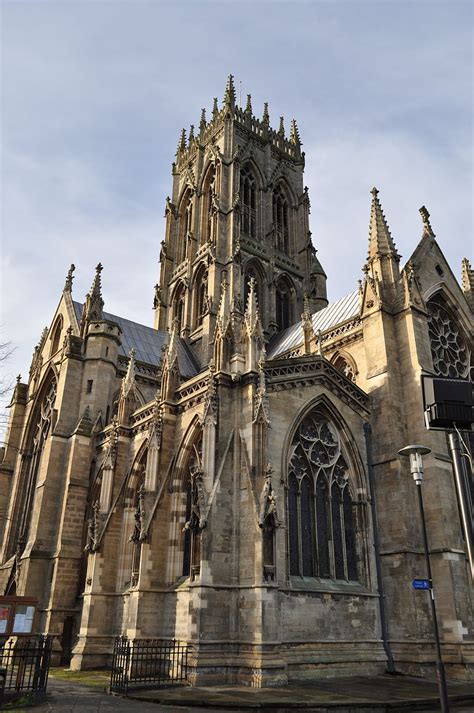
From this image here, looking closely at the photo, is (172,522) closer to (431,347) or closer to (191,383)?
(191,383)

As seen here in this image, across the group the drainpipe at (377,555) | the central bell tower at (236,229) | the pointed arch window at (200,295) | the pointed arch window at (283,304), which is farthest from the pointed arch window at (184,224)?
the drainpipe at (377,555)

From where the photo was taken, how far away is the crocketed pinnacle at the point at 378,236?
2596 cm

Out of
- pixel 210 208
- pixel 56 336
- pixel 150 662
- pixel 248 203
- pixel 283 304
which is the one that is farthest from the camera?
pixel 248 203

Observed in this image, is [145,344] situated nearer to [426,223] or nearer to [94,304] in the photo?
[94,304]

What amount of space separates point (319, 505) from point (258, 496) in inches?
167

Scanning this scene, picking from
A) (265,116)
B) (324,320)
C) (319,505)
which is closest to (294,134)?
(265,116)

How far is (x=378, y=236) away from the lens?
86.5 feet

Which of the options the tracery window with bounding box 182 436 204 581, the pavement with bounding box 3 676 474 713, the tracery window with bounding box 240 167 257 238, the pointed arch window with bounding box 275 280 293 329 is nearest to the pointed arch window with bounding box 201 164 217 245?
the tracery window with bounding box 240 167 257 238

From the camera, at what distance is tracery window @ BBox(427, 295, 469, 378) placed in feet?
Result: 86.7

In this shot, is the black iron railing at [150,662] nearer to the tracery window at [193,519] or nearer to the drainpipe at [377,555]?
the tracery window at [193,519]

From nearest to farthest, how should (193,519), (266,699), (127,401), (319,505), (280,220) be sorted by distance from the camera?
(266,699), (193,519), (319,505), (127,401), (280,220)

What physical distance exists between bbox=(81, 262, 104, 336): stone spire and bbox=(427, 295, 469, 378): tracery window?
648 inches

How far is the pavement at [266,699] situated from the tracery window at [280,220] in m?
34.5

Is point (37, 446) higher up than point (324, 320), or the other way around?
point (324, 320)
